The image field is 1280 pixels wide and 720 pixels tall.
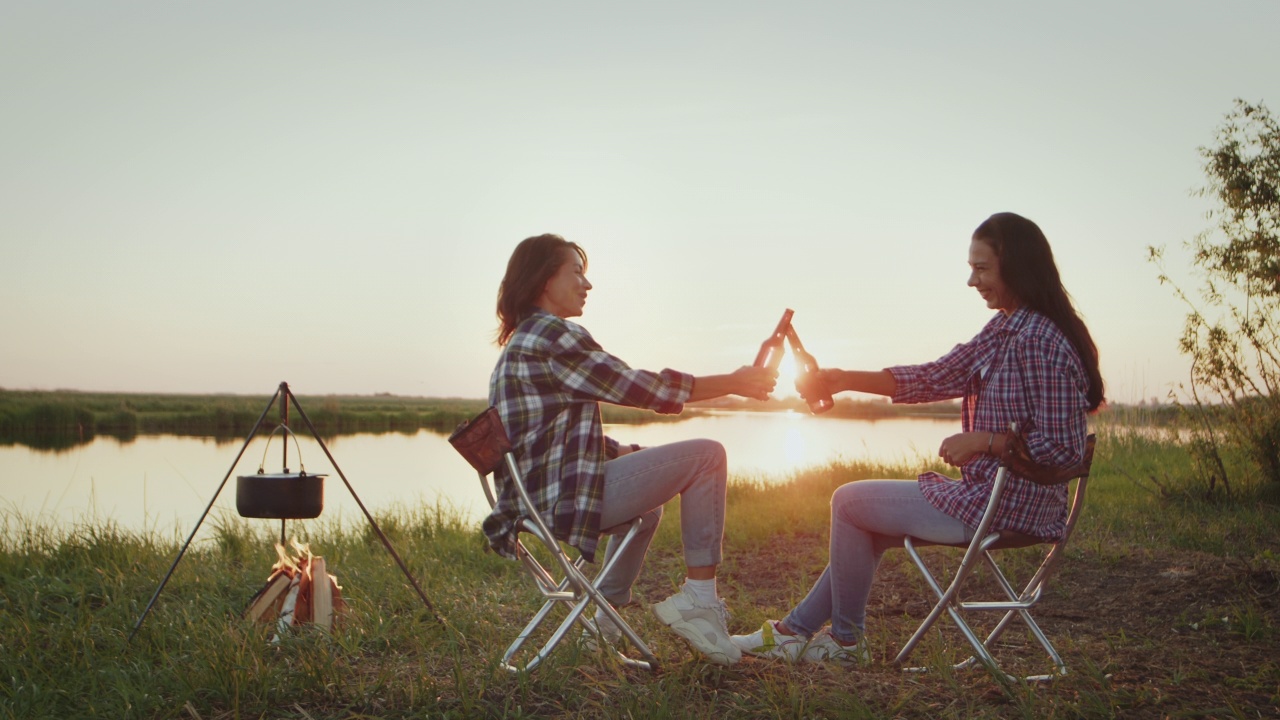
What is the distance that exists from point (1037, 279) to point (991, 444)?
2.03 feet

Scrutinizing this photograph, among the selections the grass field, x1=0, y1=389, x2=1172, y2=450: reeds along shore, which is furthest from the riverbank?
the grass field

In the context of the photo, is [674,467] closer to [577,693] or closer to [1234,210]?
[577,693]

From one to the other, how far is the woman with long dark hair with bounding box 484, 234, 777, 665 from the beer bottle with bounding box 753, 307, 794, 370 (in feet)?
0.81

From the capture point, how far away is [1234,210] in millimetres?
7027

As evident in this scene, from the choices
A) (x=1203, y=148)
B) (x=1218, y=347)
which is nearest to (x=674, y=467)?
(x=1218, y=347)

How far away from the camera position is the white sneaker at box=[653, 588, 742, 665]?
9.23 feet

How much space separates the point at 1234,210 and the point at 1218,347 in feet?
3.48

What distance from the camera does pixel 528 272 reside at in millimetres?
3121

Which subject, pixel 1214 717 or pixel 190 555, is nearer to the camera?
pixel 1214 717

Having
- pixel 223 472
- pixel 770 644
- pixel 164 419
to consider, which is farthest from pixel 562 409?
pixel 164 419

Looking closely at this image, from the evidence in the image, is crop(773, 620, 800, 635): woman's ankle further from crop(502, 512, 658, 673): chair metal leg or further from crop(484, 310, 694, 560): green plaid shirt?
crop(484, 310, 694, 560): green plaid shirt

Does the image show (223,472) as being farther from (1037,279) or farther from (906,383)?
(1037,279)

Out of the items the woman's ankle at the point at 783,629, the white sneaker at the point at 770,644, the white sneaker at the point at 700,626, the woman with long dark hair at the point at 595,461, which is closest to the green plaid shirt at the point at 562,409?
the woman with long dark hair at the point at 595,461

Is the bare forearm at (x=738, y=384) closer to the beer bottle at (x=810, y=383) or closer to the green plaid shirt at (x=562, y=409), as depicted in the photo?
the green plaid shirt at (x=562, y=409)
